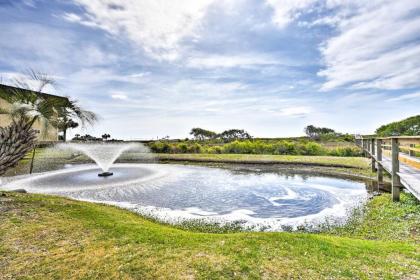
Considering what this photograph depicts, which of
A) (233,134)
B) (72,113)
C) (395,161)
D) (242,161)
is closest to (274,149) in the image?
(242,161)

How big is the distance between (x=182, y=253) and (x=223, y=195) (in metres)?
6.78

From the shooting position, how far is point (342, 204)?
364 inches

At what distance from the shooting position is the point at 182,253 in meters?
4.12

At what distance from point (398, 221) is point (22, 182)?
1615 cm

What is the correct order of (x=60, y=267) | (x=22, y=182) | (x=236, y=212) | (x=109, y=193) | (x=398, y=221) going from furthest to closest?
(x=22, y=182)
(x=109, y=193)
(x=236, y=212)
(x=398, y=221)
(x=60, y=267)

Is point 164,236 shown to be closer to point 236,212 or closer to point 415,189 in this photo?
point 236,212

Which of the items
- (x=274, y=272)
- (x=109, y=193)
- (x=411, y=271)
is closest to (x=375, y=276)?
(x=411, y=271)

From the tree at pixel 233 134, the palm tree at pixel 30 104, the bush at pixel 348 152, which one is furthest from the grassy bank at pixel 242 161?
the tree at pixel 233 134

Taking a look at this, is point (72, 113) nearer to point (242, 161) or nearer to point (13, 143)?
point (13, 143)

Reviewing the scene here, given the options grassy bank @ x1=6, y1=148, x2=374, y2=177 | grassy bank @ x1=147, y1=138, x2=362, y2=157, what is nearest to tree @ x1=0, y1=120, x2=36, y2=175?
grassy bank @ x1=6, y1=148, x2=374, y2=177

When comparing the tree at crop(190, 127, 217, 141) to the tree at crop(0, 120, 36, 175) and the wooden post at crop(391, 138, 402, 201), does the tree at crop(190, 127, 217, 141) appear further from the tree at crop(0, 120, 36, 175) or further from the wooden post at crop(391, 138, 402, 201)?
the wooden post at crop(391, 138, 402, 201)

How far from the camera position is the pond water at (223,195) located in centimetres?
799

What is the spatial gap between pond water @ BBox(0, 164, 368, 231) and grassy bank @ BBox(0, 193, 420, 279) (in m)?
2.42

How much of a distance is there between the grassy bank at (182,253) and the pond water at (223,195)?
242 centimetres
